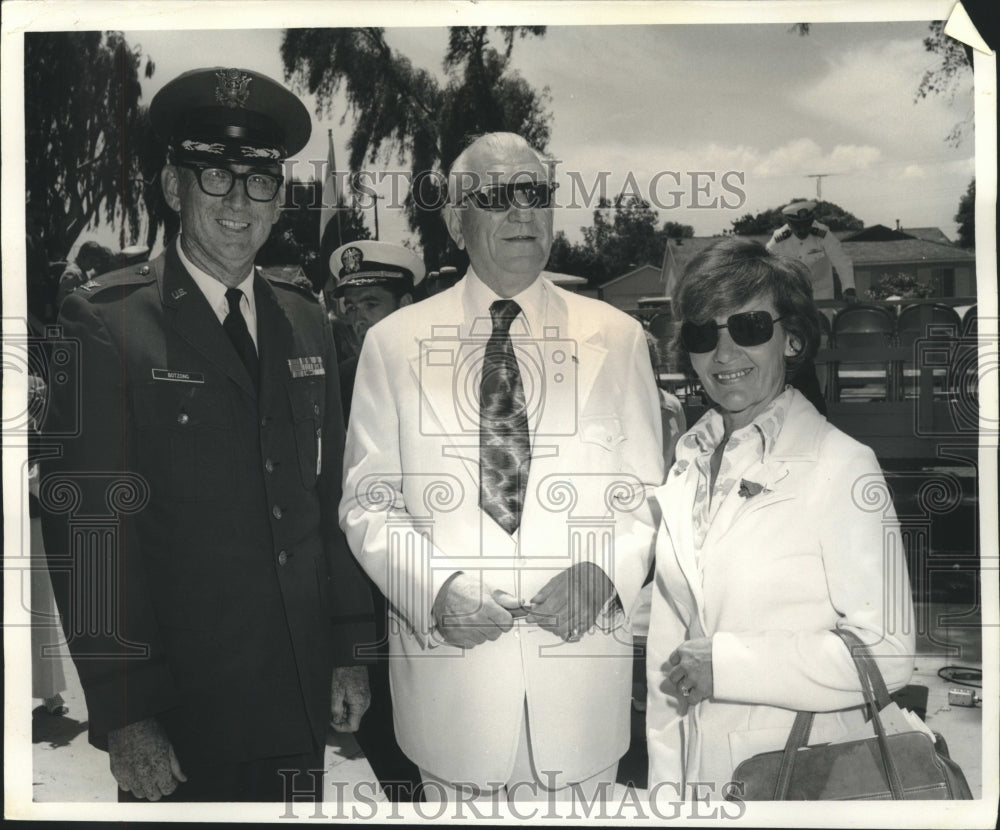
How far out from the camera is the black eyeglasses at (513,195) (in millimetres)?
3754

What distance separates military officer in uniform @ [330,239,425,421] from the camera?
149 inches

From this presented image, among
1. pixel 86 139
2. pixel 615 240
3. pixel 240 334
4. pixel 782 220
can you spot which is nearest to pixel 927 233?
pixel 782 220

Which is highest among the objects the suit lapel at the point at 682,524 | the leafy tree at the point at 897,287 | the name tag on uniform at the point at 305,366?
the leafy tree at the point at 897,287

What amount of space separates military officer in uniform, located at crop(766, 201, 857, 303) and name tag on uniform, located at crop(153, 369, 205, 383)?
2.05m

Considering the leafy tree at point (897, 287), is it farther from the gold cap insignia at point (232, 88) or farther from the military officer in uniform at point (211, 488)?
the gold cap insignia at point (232, 88)

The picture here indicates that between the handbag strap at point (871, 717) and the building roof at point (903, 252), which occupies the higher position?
the building roof at point (903, 252)

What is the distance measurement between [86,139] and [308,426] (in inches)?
52.5

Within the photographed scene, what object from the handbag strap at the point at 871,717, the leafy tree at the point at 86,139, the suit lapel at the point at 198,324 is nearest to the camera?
the handbag strap at the point at 871,717

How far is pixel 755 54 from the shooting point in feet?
12.3

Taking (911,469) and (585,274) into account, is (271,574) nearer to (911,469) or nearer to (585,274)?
(585,274)

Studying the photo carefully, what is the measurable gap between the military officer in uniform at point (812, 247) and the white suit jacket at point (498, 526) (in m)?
0.61

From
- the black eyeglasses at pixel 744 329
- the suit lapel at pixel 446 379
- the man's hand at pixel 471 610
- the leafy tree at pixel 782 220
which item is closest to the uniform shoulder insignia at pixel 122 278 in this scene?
the suit lapel at pixel 446 379

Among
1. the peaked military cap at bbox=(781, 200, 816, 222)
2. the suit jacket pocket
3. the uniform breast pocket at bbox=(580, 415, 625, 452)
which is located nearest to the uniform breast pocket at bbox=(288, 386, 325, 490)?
the suit jacket pocket

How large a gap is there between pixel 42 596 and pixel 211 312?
1.26 m
